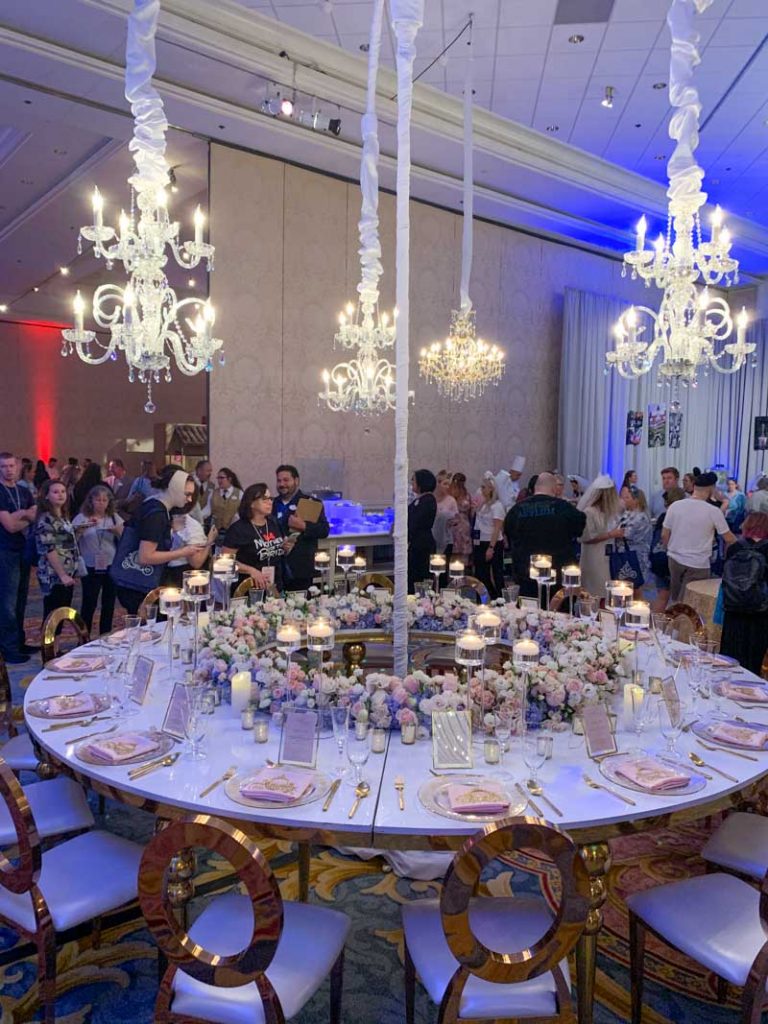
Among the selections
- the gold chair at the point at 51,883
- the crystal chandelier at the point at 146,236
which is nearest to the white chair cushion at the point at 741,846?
the gold chair at the point at 51,883

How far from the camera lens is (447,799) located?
203cm

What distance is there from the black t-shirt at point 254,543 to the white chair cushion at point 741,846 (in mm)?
3024

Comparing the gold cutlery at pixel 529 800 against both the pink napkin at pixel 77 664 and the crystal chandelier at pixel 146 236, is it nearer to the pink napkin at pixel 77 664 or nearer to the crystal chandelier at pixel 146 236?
the pink napkin at pixel 77 664

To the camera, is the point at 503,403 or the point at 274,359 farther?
the point at 503,403

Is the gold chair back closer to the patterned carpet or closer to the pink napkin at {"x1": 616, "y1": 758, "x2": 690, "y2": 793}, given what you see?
the patterned carpet

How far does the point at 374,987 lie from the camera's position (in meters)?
2.40

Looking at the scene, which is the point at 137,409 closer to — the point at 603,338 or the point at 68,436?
the point at 68,436

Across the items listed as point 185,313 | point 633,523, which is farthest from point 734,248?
point 185,313

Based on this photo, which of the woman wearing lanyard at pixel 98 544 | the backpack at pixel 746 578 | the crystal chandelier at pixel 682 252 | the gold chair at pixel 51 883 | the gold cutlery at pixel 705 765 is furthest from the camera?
the woman wearing lanyard at pixel 98 544

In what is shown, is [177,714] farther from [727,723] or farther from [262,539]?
[262,539]

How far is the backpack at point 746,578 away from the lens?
13.7 ft

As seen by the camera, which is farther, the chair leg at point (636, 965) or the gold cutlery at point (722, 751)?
the gold cutlery at point (722, 751)

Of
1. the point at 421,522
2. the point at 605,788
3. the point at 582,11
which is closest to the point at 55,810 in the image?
the point at 605,788

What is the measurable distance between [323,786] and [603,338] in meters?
11.2
